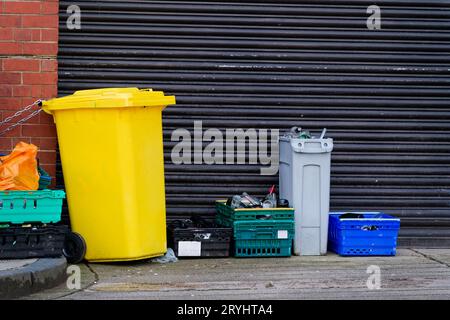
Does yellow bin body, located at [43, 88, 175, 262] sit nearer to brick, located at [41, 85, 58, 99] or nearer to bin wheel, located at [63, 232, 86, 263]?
bin wheel, located at [63, 232, 86, 263]

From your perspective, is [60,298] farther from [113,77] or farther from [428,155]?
[428,155]

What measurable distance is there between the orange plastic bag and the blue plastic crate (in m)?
3.04

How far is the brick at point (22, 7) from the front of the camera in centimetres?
923

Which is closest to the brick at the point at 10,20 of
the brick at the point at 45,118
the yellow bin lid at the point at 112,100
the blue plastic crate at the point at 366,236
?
the brick at the point at 45,118

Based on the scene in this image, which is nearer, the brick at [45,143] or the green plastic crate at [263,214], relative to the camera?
the green plastic crate at [263,214]

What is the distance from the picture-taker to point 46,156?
30.2ft

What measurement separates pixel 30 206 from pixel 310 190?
2.78 meters

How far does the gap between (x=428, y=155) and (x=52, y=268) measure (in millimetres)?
4447

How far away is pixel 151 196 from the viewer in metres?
8.46

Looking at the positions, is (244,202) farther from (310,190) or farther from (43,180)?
(43,180)

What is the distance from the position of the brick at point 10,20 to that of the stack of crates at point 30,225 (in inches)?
82.0

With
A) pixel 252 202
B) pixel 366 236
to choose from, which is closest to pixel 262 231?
pixel 252 202

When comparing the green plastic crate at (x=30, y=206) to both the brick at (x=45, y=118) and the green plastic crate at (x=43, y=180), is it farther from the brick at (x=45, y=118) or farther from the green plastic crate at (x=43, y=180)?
the brick at (x=45, y=118)
